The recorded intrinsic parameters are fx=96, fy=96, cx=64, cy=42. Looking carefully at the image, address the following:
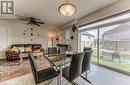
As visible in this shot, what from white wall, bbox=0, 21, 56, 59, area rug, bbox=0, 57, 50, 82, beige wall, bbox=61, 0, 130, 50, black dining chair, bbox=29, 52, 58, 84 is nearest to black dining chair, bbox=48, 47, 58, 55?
area rug, bbox=0, 57, 50, 82

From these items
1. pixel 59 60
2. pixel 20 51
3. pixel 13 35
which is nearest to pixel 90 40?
pixel 59 60

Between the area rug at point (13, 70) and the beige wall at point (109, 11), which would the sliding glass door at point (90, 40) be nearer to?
the beige wall at point (109, 11)

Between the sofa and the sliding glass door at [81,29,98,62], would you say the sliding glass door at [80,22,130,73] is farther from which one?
the sofa

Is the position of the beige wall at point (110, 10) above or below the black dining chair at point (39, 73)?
above

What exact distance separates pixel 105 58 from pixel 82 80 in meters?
2.24

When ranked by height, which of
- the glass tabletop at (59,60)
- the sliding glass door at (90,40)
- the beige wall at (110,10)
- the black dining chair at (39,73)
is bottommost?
the black dining chair at (39,73)

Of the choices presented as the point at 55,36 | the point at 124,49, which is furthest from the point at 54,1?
the point at 55,36

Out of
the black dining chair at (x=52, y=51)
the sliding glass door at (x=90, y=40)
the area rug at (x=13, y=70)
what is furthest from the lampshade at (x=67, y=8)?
the sliding glass door at (x=90, y=40)

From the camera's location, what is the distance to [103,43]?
181 inches

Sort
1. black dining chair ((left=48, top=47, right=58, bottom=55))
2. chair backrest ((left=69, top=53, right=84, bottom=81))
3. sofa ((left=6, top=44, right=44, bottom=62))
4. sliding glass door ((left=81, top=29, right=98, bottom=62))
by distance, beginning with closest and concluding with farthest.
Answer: chair backrest ((left=69, top=53, right=84, bottom=81))
black dining chair ((left=48, top=47, right=58, bottom=55))
sliding glass door ((left=81, top=29, right=98, bottom=62))
sofa ((left=6, top=44, right=44, bottom=62))

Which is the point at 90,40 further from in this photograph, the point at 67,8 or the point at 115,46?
the point at 67,8

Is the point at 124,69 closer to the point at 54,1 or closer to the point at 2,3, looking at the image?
the point at 54,1

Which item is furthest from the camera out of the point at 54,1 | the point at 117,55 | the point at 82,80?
the point at 117,55

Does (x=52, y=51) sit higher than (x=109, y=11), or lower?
lower
